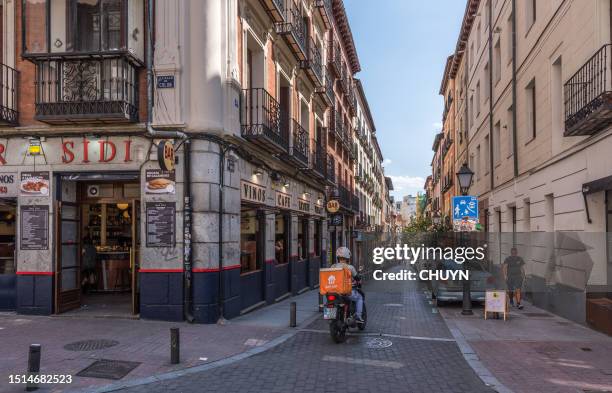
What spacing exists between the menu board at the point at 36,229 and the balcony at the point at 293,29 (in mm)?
8305

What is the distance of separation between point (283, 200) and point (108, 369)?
10231 millimetres

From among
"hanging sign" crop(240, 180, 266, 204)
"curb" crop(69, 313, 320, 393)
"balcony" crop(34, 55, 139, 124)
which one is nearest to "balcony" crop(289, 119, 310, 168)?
"hanging sign" crop(240, 180, 266, 204)

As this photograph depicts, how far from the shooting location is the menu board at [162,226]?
11391mm

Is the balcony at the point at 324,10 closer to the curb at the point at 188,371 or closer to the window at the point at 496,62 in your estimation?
the window at the point at 496,62

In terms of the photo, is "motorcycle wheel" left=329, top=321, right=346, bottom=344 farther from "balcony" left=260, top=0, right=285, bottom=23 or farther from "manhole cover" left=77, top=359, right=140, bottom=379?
"balcony" left=260, top=0, right=285, bottom=23

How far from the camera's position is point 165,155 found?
10.4 m

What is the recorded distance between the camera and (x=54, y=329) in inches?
404

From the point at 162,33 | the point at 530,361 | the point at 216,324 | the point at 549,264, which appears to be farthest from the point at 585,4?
the point at 216,324

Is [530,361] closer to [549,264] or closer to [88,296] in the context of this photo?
[549,264]

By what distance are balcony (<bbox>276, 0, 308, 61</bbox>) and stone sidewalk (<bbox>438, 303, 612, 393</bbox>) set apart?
9207 millimetres

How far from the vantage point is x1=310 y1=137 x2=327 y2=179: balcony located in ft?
69.8

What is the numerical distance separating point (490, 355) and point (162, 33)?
8993 millimetres

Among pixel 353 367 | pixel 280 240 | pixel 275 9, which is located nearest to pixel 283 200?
pixel 280 240

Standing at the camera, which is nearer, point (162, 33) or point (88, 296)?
point (162, 33)
